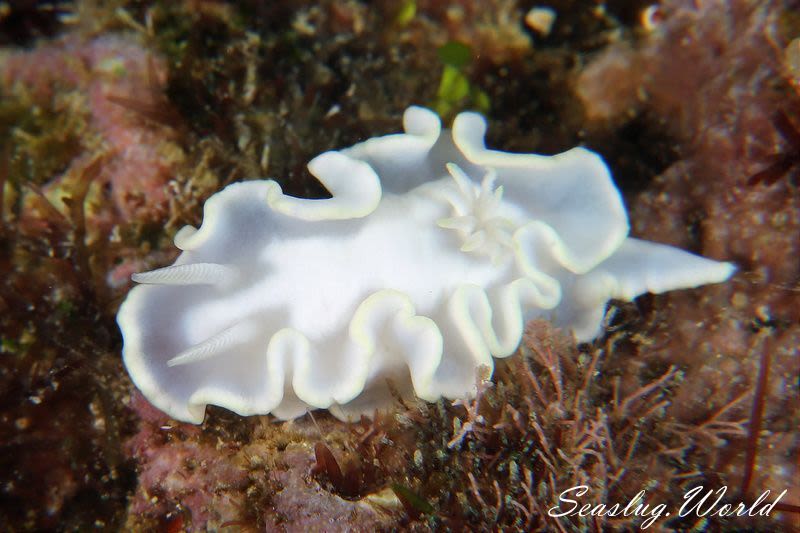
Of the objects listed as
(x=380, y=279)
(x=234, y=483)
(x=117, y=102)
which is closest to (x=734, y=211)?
(x=380, y=279)

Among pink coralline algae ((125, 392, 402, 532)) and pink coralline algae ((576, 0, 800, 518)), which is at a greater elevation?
pink coralline algae ((576, 0, 800, 518))

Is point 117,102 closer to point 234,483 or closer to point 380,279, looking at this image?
point 380,279

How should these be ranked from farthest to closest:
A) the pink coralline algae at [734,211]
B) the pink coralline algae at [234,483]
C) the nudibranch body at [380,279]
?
the pink coralline algae at [734,211] → the nudibranch body at [380,279] → the pink coralline algae at [234,483]

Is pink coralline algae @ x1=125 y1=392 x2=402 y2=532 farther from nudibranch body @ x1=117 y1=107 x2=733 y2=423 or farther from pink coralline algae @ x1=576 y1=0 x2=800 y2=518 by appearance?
pink coralline algae @ x1=576 y1=0 x2=800 y2=518

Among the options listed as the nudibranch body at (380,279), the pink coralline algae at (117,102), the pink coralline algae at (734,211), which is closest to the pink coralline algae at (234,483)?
the nudibranch body at (380,279)

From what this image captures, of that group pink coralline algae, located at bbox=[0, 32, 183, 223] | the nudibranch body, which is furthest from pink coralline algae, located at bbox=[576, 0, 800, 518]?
pink coralline algae, located at bbox=[0, 32, 183, 223]

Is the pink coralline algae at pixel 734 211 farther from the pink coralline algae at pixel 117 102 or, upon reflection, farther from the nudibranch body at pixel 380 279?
A: the pink coralline algae at pixel 117 102

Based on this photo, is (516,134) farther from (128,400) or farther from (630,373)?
(128,400)
